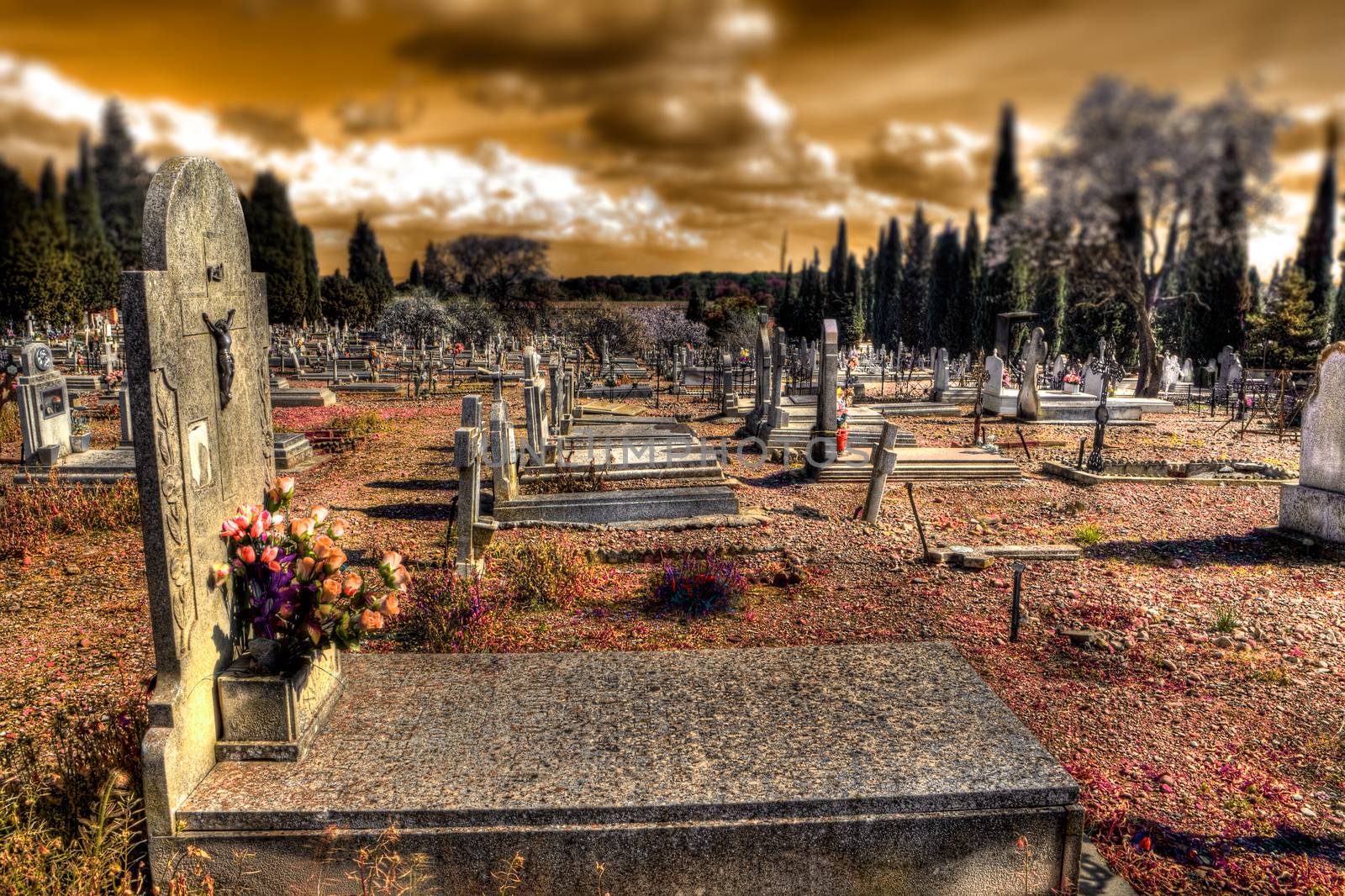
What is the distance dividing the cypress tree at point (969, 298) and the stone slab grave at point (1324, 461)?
29.4 metres

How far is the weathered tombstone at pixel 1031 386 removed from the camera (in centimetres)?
1994

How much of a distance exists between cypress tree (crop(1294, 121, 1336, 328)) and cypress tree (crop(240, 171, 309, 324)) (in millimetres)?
45970

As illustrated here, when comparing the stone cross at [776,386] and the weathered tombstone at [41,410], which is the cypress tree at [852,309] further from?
the weathered tombstone at [41,410]

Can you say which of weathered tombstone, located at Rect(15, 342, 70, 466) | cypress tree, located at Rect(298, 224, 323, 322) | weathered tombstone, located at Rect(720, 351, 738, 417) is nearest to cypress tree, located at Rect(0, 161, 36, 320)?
cypress tree, located at Rect(298, 224, 323, 322)

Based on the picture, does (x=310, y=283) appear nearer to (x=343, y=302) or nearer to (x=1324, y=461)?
(x=343, y=302)

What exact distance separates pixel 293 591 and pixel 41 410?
1306 cm

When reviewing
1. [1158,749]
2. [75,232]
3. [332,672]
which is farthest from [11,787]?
[75,232]

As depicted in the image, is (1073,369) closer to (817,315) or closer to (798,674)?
(817,315)

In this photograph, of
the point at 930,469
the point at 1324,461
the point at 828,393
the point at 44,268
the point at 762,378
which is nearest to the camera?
the point at 1324,461

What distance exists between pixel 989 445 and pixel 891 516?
5313mm

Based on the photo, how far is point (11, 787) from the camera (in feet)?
13.8

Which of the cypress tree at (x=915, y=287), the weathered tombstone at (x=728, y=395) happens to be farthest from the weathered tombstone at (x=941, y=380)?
the cypress tree at (x=915, y=287)

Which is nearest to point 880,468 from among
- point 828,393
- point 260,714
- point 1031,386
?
point 828,393

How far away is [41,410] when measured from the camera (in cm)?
1321
